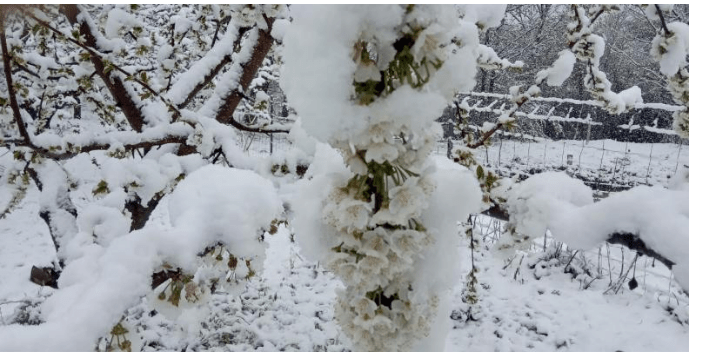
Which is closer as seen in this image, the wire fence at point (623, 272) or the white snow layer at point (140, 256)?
the white snow layer at point (140, 256)

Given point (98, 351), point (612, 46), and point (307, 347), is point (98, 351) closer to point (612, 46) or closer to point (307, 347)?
point (307, 347)

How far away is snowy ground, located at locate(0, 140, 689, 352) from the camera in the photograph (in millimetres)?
3900

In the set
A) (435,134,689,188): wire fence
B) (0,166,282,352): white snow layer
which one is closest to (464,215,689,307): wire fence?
(0,166,282,352): white snow layer

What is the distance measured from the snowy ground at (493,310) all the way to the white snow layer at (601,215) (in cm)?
188

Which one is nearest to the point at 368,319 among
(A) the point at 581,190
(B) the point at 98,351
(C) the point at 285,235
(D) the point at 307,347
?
(B) the point at 98,351

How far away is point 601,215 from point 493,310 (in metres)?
3.59

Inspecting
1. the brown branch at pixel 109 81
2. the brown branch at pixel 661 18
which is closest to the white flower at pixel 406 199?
the brown branch at pixel 661 18

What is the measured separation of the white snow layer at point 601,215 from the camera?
101cm

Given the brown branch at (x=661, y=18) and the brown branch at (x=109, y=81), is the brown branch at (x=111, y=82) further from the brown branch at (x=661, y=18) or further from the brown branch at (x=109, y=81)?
the brown branch at (x=661, y=18)

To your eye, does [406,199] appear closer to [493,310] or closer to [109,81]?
[109,81]

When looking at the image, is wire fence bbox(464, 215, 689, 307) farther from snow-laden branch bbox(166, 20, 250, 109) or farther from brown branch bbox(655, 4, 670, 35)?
brown branch bbox(655, 4, 670, 35)

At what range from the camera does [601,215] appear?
3.90 ft

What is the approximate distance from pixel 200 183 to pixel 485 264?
4.71m
